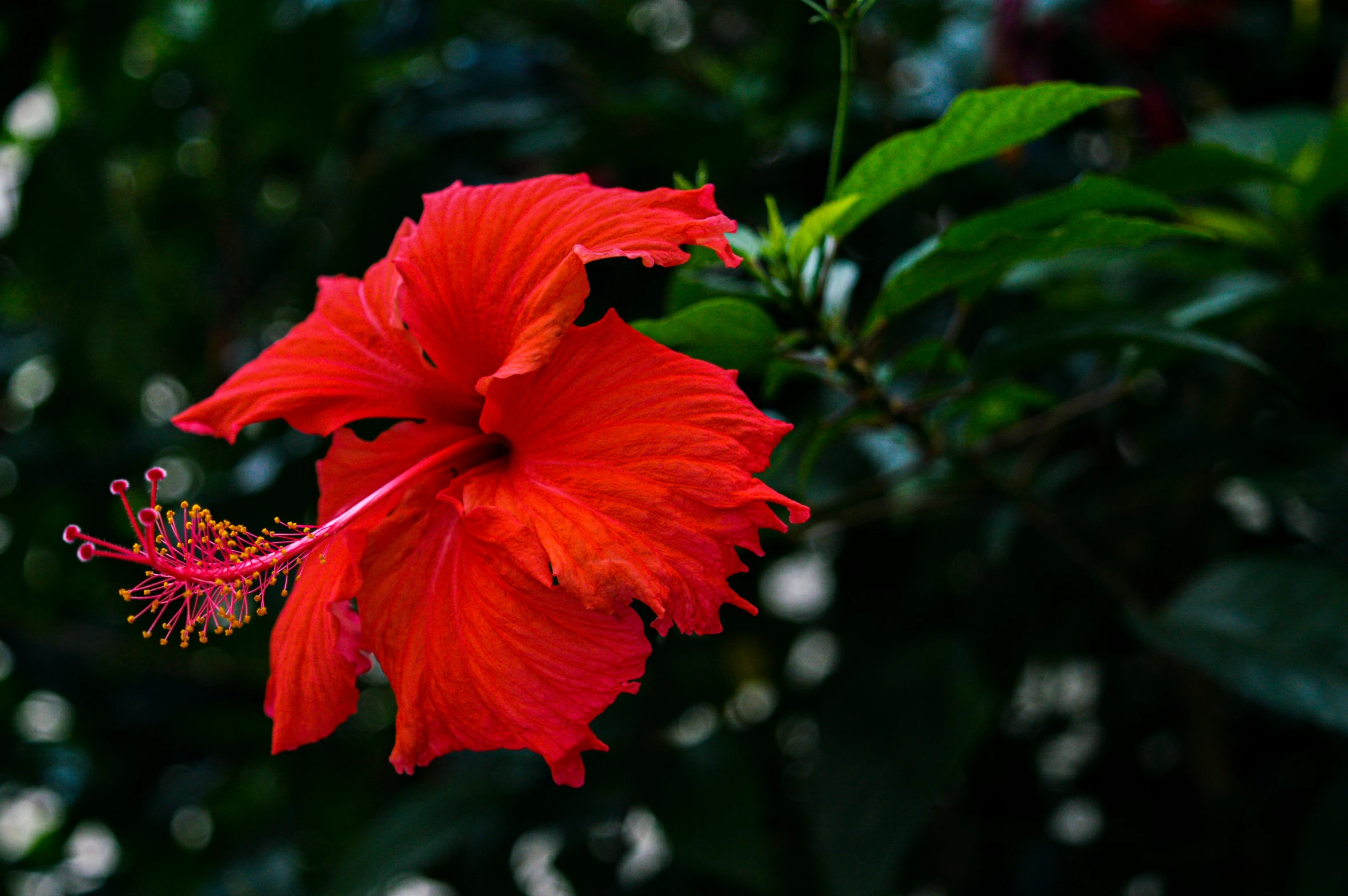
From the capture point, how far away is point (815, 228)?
0.71 metres

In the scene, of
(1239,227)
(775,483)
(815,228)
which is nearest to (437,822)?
(775,483)

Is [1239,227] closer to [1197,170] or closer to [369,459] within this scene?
[1197,170]

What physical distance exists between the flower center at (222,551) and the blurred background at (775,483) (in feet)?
1.20

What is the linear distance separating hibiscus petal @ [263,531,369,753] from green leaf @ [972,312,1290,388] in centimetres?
54

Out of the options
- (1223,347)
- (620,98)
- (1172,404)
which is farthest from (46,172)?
(1172,404)

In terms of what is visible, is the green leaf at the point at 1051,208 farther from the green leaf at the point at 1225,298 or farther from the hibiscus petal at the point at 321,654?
the hibiscus petal at the point at 321,654

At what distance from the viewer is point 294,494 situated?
4.25 feet

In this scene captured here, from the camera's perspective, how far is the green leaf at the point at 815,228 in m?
0.69

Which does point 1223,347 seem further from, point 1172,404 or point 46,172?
point 46,172

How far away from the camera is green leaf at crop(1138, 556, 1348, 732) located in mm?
958

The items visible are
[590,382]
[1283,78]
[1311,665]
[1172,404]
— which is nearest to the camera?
[590,382]

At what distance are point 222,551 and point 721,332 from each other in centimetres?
38

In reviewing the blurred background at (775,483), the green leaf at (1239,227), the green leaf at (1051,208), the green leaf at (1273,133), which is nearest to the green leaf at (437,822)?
the blurred background at (775,483)

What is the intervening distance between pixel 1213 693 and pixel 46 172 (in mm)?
1957
